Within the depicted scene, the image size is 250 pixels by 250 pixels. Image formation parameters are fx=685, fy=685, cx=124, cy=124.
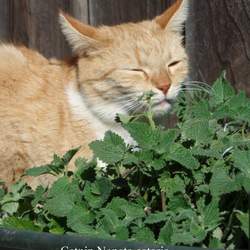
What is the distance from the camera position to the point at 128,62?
3.45 metres

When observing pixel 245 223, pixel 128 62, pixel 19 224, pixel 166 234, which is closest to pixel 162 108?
pixel 128 62

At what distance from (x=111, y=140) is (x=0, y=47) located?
2089 millimetres

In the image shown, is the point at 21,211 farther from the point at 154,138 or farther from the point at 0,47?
the point at 0,47

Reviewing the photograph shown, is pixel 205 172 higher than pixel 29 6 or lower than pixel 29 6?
lower

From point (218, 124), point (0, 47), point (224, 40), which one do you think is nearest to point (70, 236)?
point (218, 124)

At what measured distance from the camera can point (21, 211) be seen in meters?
2.11

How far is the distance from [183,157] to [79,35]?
5.50ft

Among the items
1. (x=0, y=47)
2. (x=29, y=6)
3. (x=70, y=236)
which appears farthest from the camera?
(x=29, y=6)

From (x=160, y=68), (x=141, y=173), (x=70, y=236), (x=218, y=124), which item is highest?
(x=160, y=68)

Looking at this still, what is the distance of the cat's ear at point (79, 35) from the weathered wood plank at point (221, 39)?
0.47 meters

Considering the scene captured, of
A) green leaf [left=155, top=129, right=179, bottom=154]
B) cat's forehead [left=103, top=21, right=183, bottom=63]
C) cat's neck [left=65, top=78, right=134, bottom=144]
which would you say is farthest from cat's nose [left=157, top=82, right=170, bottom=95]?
green leaf [left=155, top=129, right=179, bottom=154]

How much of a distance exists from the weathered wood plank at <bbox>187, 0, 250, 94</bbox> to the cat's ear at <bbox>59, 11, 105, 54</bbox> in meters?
0.47

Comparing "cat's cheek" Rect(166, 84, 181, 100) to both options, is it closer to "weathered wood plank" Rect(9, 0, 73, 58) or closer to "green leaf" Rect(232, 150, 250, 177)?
"weathered wood plank" Rect(9, 0, 73, 58)

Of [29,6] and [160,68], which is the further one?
[29,6]
